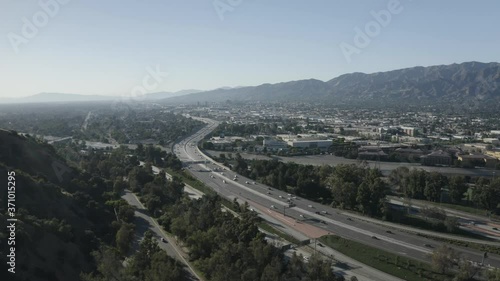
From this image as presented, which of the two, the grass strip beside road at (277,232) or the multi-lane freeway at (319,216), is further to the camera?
the grass strip beside road at (277,232)

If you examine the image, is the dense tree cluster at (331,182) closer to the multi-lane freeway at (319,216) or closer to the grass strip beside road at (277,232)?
the multi-lane freeway at (319,216)

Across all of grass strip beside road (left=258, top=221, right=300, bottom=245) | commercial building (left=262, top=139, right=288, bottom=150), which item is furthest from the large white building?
grass strip beside road (left=258, top=221, right=300, bottom=245)

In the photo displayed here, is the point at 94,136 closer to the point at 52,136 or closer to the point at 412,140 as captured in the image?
the point at 52,136

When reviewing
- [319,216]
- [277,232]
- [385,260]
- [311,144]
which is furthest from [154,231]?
[311,144]

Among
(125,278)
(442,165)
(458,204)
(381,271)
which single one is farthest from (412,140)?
(125,278)

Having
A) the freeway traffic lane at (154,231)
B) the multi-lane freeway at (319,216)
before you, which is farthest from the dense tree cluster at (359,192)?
the freeway traffic lane at (154,231)

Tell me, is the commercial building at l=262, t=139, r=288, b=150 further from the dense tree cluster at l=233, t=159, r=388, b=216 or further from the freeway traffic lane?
the freeway traffic lane

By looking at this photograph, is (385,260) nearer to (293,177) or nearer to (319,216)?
(319,216)

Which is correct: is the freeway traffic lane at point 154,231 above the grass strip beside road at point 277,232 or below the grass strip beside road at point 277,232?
above
